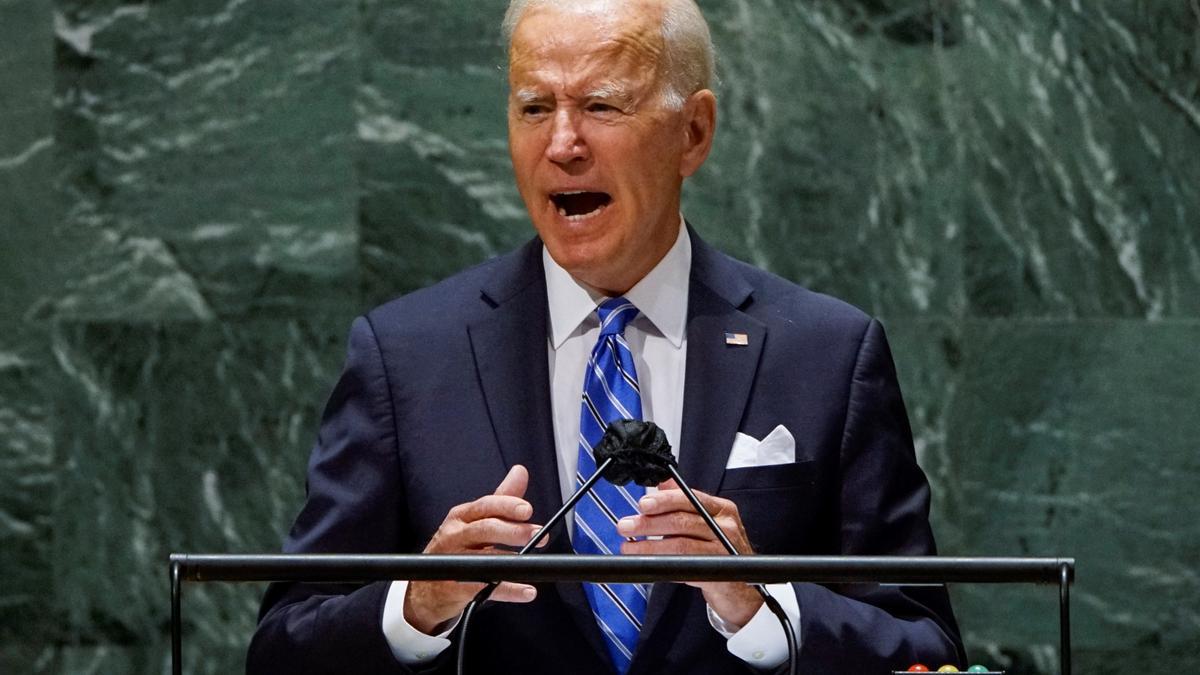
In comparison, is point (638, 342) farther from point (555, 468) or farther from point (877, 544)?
point (877, 544)

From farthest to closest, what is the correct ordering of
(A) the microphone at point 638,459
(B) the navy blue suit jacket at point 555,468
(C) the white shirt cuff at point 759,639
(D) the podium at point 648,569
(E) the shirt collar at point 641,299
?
1. (E) the shirt collar at point 641,299
2. (B) the navy blue suit jacket at point 555,468
3. (C) the white shirt cuff at point 759,639
4. (A) the microphone at point 638,459
5. (D) the podium at point 648,569

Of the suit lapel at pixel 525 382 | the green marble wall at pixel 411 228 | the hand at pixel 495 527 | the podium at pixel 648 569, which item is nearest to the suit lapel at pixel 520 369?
the suit lapel at pixel 525 382

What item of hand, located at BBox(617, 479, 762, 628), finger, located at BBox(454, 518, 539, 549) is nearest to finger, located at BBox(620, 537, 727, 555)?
hand, located at BBox(617, 479, 762, 628)

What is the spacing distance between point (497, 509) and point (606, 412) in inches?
19.4

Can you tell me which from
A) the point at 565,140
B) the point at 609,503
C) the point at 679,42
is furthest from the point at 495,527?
the point at 679,42

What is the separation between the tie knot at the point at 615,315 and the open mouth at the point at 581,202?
0.47 ft

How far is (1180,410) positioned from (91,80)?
2580 millimetres

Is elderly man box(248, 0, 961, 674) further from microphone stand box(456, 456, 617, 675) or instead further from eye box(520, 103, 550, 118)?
microphone stand box(456, 456, 617, 675)

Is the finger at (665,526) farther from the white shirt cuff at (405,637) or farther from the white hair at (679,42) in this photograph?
the white hair at (679,42)

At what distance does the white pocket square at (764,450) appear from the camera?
263 centimetres

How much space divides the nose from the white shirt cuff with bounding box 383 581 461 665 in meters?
0.64

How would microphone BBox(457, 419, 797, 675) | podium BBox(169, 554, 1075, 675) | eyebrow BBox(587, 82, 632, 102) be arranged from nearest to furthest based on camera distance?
podium BBox(169, 554, 1075, 675), microphone BBox(457, 419, 797, 675), eyebrow BBox(587, 82, 632, 102)

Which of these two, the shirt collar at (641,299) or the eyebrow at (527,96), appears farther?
the shirt collar at (641,299)

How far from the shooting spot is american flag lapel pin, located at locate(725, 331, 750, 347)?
2746mm
